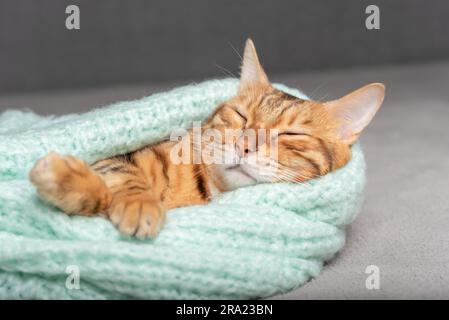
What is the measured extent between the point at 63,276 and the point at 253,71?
2.39ft

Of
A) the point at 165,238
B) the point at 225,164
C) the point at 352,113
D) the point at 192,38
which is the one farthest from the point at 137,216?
the point at 192,38

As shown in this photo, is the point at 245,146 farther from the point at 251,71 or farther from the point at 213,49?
the point at 213,49

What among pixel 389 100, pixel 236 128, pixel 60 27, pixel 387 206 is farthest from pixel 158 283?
pixel 60 27

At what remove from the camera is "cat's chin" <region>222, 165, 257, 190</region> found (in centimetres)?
124

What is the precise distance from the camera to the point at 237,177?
1.25 meters

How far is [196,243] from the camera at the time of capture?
1.08 m

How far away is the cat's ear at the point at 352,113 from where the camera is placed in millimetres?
1364

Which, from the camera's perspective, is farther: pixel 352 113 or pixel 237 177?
pixel 352 113

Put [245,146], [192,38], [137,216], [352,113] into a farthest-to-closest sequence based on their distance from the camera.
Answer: [192,38], [352,113], [245,146], [137,216]

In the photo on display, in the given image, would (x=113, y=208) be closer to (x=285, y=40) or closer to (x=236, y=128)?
(x=236, y=128)

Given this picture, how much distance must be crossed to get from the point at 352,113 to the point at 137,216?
0.59m

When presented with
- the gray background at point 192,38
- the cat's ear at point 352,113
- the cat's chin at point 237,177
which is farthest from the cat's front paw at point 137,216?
the gray background at point 192,38

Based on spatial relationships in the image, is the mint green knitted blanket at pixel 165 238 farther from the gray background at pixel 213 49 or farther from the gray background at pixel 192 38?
the gray background at pixel 192 38

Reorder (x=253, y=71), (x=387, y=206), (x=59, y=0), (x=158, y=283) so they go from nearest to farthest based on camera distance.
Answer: (x=158, y=283), (x=253, y=71), (x=387, y=206), (x=59, y=0)
